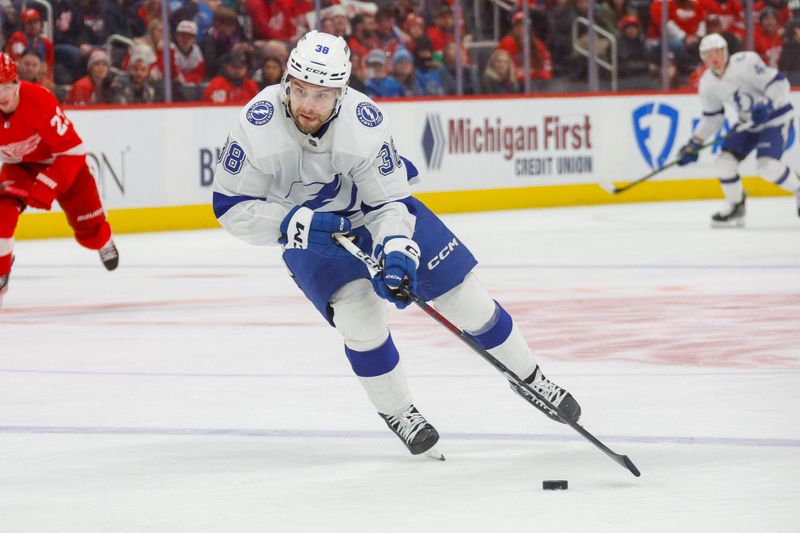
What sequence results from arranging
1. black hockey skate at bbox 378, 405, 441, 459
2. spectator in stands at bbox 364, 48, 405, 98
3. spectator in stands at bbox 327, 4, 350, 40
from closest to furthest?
black hockey skate at bbox 378, 405, 441, 459 < spectator in stands at bbox 327, 4, 350, 40 < spectator in stands at bbox 364, 48, 405, 98

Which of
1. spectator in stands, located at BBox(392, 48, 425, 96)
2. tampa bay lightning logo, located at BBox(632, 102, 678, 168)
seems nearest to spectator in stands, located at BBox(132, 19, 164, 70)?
spectator in stands, located at BBox(392, 48, 425, 96)

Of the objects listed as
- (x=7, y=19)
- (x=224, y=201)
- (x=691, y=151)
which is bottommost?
(x=691, y=151)

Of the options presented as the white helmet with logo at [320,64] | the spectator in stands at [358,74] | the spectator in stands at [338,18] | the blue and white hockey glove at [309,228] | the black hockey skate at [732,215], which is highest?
the white helmet with logo at [320,64]

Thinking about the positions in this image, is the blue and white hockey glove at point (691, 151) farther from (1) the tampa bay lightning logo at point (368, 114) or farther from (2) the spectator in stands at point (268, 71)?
(1) the tampa bay lightning logo at point (368, 114)

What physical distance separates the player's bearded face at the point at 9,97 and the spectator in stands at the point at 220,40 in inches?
160

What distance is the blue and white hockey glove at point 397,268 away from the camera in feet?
12.3

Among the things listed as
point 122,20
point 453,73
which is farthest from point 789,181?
point 122,20

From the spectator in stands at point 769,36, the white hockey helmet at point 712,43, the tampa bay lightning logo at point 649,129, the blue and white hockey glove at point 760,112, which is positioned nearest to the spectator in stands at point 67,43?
the white hockey helmet at point 712,43

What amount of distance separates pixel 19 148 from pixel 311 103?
3734mm

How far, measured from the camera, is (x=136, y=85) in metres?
10.7

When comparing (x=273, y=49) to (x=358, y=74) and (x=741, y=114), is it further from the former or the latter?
(x=741, y=114)

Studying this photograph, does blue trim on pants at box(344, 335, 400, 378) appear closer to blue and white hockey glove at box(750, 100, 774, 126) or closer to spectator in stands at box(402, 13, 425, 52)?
blue and white hockey glove at box(750, 100, 774, 126)

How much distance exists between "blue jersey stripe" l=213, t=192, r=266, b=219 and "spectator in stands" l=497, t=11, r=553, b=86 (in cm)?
897

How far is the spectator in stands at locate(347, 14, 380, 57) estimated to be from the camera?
38.7 ft
